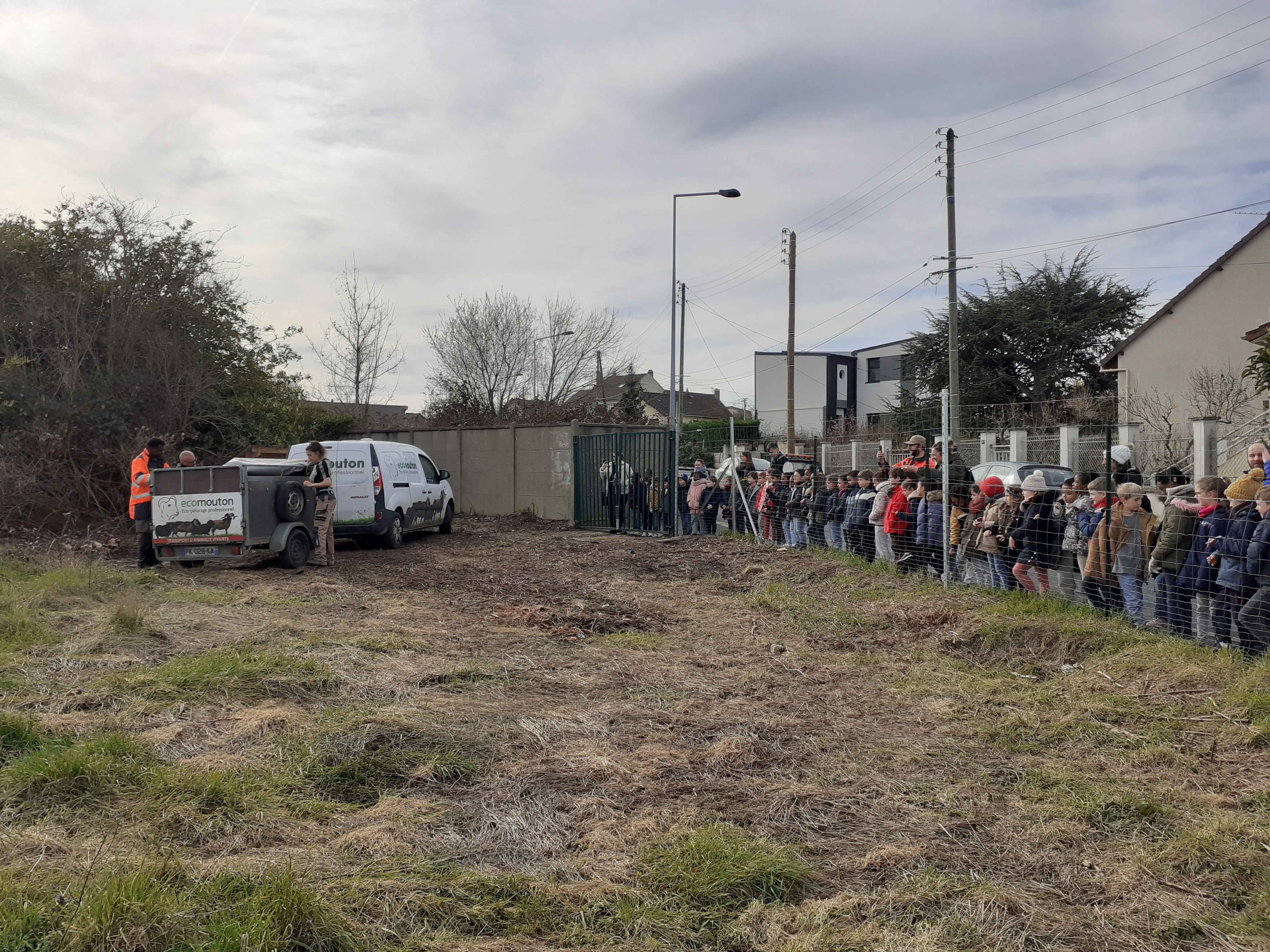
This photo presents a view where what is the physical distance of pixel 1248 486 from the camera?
7168 millimetres

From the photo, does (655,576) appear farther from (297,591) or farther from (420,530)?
(420,530)

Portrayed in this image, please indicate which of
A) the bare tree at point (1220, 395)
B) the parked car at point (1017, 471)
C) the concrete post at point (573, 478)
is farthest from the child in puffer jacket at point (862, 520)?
the bare tree at point (1220, 395)

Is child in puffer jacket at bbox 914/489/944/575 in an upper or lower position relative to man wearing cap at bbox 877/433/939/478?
lower

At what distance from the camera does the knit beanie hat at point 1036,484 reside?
864 cm

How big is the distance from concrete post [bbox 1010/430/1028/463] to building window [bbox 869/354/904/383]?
126 feet

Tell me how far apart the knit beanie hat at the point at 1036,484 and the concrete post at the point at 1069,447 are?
11341 millimetres

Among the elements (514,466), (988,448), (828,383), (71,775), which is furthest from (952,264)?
(828,383)

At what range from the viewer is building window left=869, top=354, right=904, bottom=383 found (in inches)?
2318

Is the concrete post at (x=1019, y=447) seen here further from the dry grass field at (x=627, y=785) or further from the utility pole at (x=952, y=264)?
the dry grass field at (x=627, y=785)

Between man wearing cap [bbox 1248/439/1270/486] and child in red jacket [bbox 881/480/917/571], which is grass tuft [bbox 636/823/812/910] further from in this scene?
child in red jacket [bbox 881/480/917/571]

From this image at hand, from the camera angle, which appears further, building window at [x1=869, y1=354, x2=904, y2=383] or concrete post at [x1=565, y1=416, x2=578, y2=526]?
building window at [x1=869, y1=354, x2=904, y2=383]

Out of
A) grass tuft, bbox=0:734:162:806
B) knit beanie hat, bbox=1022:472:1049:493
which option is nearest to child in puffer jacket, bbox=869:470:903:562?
knit beanie hat, bbox=1022:472:1049:493

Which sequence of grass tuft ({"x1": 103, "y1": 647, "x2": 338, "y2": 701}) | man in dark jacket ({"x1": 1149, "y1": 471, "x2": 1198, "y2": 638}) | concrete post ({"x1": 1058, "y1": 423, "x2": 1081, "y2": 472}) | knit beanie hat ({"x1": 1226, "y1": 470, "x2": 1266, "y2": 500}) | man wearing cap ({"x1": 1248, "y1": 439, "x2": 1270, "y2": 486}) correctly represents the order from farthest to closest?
concrete post ({"x1": 1058, "y1": 423, "x2": 1081, "y2": 472}), man wearing cap ({"x1": 1248, "y1": 439, "x2": 1270, "y2": 486}), knit beanie hat ({"x1": 1226, "y1": 470, "x2": 1266, "y2": 500}), man in dark jacket ({"x1": 1149, "y1": 471, "x2": 1198, "y2": 638}), grass tuft ({"x1": 103, "y1": 647, "x2": 338, "y2": 701})

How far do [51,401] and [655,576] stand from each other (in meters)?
11.8
